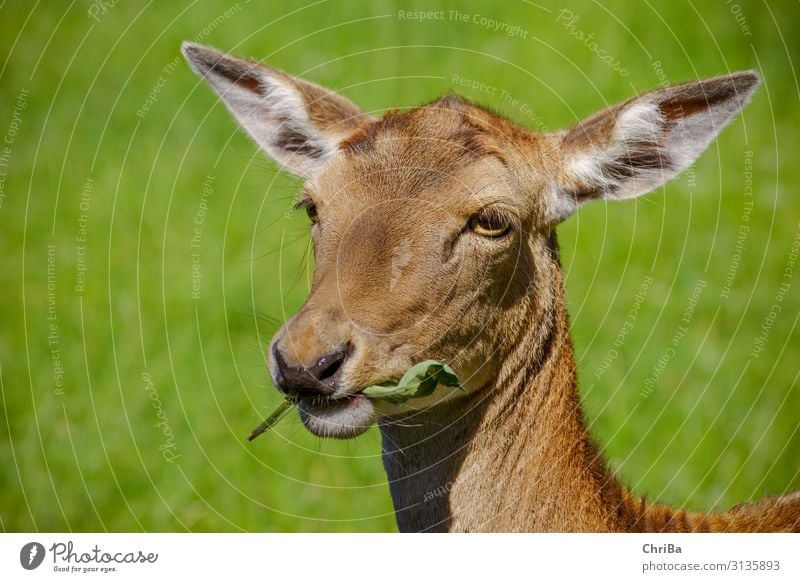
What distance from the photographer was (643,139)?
517 cm

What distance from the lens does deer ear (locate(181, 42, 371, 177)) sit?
17.8 feet

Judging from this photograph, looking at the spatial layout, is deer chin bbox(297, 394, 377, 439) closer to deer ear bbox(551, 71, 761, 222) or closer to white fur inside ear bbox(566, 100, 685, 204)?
deer ear bbox(551, 71, 761, 222)

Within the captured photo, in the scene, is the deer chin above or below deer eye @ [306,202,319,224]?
below

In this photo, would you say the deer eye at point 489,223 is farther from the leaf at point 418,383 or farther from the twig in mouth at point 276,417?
the twig in mouth at point 276,417

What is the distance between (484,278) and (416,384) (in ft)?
1.90

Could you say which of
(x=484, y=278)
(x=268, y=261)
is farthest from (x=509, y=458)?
(x=268, y=261)

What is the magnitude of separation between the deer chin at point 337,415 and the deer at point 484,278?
0.05 feet

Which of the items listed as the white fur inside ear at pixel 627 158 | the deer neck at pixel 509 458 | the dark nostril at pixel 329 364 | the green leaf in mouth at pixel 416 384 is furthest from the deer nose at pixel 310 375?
the white fur inside ear at pixel 627 158

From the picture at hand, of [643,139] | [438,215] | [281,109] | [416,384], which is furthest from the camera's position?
[281,109]

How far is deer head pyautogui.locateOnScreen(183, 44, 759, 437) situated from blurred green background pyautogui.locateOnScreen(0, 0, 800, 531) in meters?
1.11

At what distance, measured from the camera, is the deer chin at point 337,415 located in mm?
4324

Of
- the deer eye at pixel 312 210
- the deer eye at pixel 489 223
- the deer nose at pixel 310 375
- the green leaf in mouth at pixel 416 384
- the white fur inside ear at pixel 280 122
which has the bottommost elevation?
the green leaf in mouth at pixel 416 384

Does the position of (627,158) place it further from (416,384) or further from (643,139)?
(416,384)

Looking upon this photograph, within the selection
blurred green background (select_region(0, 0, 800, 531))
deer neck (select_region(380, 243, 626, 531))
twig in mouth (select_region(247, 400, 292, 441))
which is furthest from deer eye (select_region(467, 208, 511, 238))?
blurred green background (select_region(0, 0, 800, 531))
